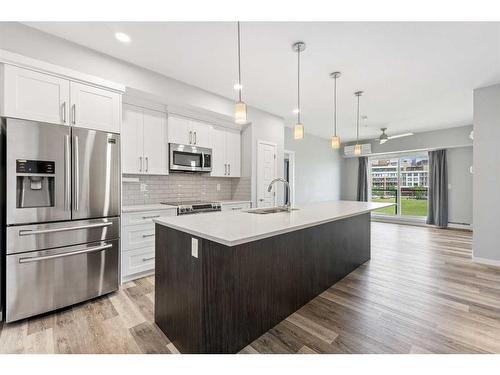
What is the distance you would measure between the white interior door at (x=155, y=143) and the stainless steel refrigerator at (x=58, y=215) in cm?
76

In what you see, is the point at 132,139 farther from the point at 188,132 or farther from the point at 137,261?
the point at 137,261

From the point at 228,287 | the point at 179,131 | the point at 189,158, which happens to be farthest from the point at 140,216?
the point at 228,287

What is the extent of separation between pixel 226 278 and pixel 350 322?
4.03 ft

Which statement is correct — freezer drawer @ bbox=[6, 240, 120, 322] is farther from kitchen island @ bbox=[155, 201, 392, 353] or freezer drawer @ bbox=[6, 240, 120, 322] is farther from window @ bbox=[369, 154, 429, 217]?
window @ bbox=[369, 154, 429, 217]

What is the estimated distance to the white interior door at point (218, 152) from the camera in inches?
159

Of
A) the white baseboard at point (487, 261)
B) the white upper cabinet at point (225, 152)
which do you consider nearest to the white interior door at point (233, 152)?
the white upper cabinet at point (225, 152)

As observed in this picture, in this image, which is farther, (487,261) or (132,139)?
(487,261)

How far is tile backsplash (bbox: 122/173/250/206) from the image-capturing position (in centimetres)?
340

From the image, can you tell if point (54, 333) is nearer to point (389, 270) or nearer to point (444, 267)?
point (389, 270)

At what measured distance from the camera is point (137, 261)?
2.89 meters

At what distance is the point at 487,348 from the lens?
164 cm

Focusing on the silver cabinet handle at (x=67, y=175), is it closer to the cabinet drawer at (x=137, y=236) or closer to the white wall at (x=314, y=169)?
the cabinet drawer at (x=137, y=236)
